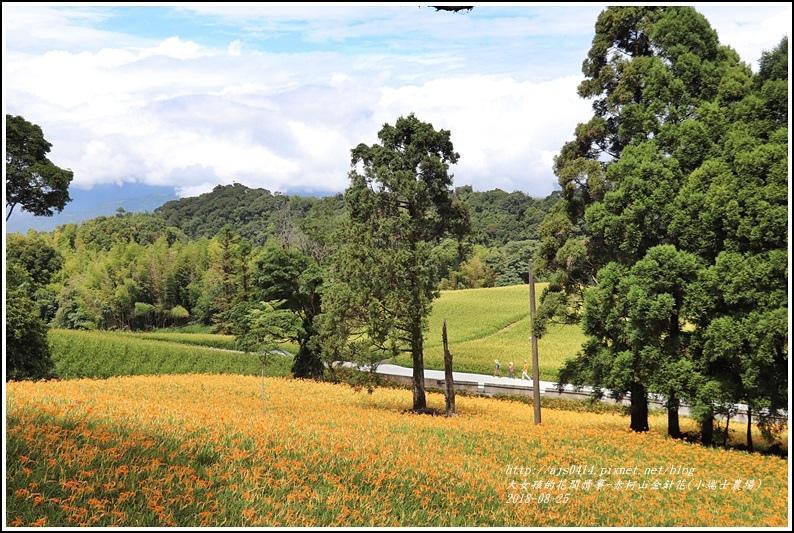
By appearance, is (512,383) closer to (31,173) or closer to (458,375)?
(458,375)

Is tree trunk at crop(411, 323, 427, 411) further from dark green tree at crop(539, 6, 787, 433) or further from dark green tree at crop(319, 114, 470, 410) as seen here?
dark green tree at crop(539, 6, 787, 433)

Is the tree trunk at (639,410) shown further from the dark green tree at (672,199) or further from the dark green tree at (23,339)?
the dark green tree at (23,339)

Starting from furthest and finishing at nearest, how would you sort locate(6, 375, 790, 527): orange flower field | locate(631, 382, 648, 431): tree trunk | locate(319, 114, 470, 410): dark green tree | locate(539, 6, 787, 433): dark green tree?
1. locate(319, 114, 470, 410): dark green tree
2. locate(631, 382, 648, 431): tree trunk
3. locate(539, 6, 787, 433): dark green tree
4. locate(6, 375, 790, 527): orange flower field

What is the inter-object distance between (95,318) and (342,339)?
179 ft

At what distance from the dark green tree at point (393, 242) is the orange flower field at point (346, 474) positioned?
468 centimetres

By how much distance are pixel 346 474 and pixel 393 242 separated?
12.9 metres

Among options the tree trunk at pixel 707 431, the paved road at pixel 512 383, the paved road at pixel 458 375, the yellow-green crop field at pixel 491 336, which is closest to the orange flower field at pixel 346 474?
the tree trunk at pixel 707 431

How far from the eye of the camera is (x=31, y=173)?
74.5 ft

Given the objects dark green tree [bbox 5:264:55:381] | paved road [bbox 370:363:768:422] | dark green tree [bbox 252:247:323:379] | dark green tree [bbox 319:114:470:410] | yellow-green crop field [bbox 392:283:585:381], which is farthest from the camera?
yellow-green crop field [bbox 392:283:585:381]

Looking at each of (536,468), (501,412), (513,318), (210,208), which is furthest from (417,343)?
(210,208)

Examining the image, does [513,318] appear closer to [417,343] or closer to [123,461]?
[417,343]

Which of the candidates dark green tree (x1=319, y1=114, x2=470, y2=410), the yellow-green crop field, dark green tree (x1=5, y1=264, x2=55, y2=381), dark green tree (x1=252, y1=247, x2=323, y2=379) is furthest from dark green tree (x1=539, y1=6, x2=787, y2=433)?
dark green tree (x1=5, y1=264, x2=55, y2=381)

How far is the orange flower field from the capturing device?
729 centimetres

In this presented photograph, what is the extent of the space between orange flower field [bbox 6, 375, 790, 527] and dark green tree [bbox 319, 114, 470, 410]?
15.4ft
